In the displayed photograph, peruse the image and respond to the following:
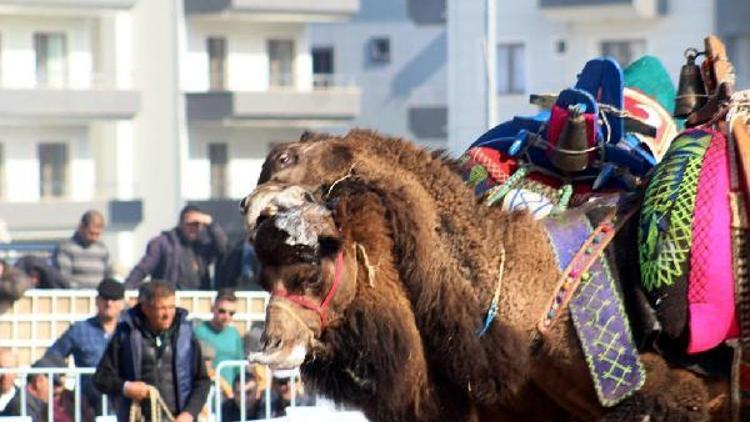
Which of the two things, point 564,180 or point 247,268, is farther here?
point 247,268

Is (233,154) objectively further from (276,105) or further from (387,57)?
(387,57)

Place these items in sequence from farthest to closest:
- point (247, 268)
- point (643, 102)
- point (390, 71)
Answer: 1. point (390, 71)
2. point (247, 268)
3. point (643, 102)

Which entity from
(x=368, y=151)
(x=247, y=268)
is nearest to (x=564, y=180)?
(x=368, y=151)

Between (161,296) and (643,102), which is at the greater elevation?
(643,102)

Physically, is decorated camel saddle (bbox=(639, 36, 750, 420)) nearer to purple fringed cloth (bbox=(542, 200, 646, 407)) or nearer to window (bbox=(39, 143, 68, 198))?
purple fringed cloth (bbox=(542, 200, 646, 407))

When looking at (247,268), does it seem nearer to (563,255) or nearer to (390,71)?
(563,255)

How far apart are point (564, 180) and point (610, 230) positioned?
0.73 metres

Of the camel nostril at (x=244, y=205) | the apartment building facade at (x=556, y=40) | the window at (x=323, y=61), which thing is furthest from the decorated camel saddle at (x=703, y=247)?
the window at (x=323, y=61)

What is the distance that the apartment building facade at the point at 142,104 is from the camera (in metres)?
48.8

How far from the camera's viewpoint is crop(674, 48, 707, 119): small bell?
768 centimetres

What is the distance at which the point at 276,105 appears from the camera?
5125 centimetres

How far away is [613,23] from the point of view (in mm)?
47469

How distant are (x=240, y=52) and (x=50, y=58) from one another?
16.6 feet

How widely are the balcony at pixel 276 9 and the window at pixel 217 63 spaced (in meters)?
1.10
